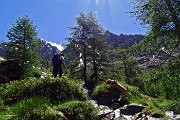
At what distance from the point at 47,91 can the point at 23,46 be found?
25620 millimetres

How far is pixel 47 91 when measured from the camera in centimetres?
1858

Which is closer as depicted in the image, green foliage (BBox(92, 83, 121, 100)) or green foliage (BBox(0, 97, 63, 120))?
green foliage (BBox(0, 97, 63, 120))

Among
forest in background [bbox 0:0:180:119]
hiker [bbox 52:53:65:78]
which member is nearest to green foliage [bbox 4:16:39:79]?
forest in background [bbox 0:0:180:119]

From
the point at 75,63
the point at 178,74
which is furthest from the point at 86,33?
the point at 178,74

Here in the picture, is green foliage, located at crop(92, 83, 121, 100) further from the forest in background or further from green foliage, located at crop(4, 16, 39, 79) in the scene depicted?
green foliage, located at crop(4, 16, 39, 79)

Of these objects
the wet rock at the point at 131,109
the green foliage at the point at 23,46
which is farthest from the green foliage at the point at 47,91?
the green foliage at the point at 23,46

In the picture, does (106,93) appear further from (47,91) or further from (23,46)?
(23,46)

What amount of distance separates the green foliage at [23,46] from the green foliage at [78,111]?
26.3 meters

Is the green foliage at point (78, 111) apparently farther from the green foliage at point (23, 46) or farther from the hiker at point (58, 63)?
the green foliage at point (23, 46)

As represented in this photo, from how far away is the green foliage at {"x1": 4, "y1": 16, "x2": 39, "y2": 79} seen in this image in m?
42.2

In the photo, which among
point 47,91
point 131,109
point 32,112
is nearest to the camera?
point 32,112

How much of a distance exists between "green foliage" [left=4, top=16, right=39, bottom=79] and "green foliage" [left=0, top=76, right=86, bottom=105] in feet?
73.4

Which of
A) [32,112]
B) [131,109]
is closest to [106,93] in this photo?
[131,109]

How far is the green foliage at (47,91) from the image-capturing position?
60.6 feet
